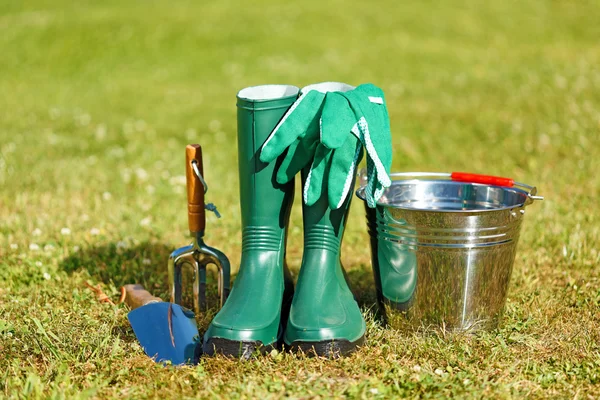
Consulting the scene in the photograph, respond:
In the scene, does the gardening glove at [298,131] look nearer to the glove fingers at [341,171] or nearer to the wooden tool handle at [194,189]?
the glove fingers at [341,171]

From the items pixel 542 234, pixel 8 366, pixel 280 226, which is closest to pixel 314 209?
pixel 280 226

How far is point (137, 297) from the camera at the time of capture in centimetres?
318

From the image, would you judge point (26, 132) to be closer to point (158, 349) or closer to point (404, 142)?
point (404, 142)

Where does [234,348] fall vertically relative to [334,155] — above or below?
below

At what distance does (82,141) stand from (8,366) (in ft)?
15.6

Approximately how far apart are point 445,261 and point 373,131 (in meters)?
0.60

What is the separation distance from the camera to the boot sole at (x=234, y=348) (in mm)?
2609

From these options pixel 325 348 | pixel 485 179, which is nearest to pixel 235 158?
pixel 485 179

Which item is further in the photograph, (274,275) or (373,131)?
(274,275)

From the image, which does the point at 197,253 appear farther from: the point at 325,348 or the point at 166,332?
the point at 325,348

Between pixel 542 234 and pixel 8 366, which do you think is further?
pixel 542 234

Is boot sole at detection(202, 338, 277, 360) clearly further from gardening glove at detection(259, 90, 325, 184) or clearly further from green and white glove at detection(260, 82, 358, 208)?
gardening glove at detection(259, 90, 325, 184)

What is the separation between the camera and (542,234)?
423cm

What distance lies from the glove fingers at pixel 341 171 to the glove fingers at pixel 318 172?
0.11ft
